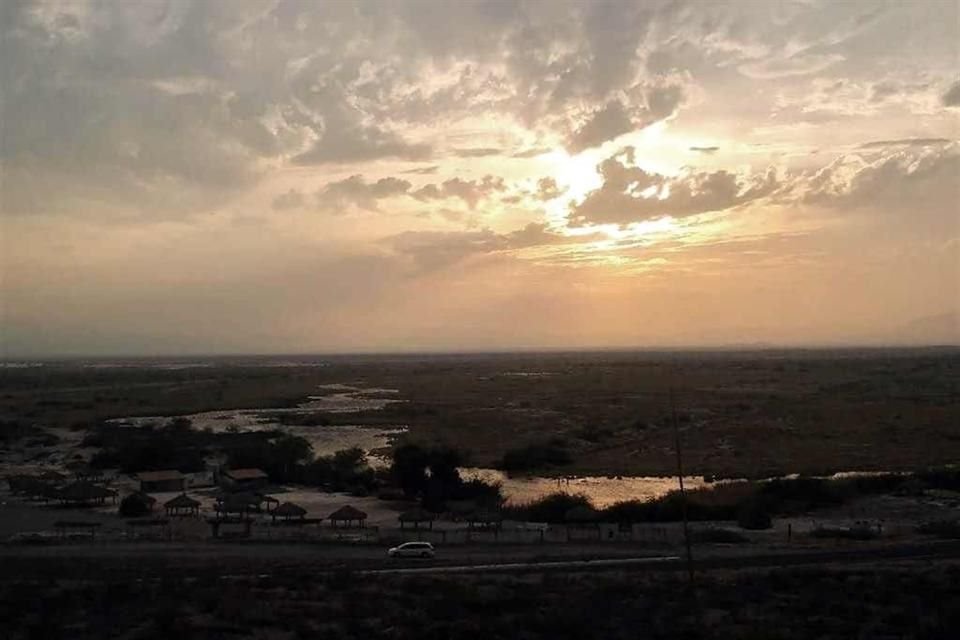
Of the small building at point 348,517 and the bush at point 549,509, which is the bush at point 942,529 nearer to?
the bush at point 549,509

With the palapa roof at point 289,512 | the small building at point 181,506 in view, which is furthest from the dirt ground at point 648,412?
the small building at point 181,506

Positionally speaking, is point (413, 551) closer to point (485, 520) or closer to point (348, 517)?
point (348, 517)

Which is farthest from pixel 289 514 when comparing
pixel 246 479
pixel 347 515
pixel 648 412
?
pixel 648 412

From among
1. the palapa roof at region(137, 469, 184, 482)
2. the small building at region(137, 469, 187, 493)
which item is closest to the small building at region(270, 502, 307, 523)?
the small building at region(137, 469, 187, 493)

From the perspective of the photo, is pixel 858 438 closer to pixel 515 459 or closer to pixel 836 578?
pixel 515 459

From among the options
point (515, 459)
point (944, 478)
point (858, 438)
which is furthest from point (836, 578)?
point (858, 438)
